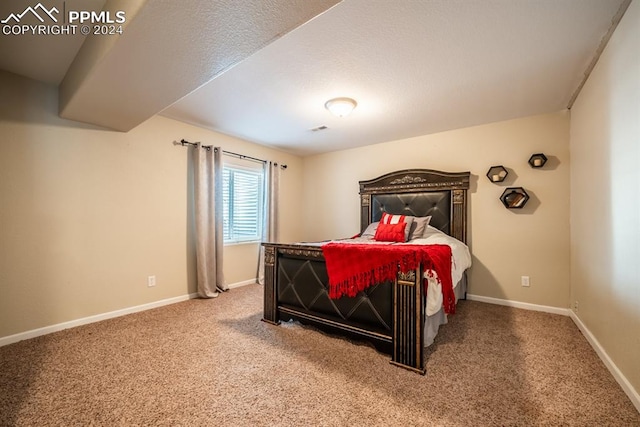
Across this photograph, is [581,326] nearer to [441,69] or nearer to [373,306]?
[373,306]

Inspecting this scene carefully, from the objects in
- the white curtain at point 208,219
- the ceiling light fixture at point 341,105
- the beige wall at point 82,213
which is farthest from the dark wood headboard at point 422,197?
the beige wall at point 82,213

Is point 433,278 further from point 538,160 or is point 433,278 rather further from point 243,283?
point 243,283

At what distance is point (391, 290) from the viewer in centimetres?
190

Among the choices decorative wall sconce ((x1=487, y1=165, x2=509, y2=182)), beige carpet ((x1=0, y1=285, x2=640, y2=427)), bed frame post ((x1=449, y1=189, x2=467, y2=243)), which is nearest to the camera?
beige carpet ((x1=0, y1=285, x2=640, y2=427))

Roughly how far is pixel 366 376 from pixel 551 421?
94 cm

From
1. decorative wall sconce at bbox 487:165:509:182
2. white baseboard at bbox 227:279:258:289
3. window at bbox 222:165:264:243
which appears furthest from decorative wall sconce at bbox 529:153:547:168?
white baseboard at bbox 227:279:258:289

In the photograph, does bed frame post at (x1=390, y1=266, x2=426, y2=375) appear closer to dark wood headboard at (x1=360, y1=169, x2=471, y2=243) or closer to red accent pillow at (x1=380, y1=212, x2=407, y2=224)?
red accent pillow at (x1=380, y1=212, x2=407, y2=224)

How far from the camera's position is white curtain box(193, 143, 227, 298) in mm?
3396

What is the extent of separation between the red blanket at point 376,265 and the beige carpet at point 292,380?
48cm

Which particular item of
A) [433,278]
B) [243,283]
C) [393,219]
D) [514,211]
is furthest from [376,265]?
[243,283]

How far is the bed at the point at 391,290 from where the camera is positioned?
1.80 metres

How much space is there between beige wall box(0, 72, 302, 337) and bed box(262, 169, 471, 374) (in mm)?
1485

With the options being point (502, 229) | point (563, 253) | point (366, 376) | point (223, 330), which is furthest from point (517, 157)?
point (223, 330)

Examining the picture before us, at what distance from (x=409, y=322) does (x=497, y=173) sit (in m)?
2.47
